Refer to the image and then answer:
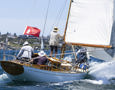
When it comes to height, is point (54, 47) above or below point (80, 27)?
below

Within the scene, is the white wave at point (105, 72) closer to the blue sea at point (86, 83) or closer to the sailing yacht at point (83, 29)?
the blue sea at point (86, 83)

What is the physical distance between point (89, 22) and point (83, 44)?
1.69 metres

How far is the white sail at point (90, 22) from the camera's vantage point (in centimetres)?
1886

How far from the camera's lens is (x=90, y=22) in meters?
19.3

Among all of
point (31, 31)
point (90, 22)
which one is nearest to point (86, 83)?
point (90, 22)

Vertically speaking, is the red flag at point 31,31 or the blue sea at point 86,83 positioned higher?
the red flag at point 31,31

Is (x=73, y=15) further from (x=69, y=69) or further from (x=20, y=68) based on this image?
(x=20, y=68)

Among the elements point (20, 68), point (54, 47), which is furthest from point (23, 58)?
point (54, 47)

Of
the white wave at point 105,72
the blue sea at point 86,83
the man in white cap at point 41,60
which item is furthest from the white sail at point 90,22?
the man in white cap at point 41,60

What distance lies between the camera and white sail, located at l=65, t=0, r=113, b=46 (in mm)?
18859

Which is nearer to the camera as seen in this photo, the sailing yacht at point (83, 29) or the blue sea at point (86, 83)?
the blue sea at point (86, 83)

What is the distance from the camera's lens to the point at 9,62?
15.6 m

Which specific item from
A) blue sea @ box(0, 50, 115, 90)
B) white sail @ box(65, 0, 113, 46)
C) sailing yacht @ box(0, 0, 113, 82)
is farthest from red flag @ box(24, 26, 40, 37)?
white sail @ box(65, 0, 113, 46)

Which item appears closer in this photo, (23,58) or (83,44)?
(23,58)
